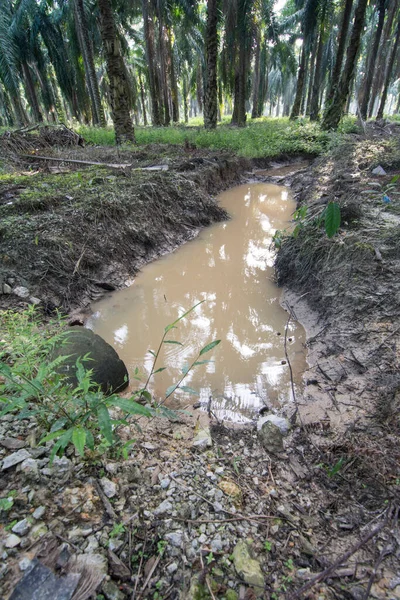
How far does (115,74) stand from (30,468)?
10.3m

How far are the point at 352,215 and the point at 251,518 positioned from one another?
449cm

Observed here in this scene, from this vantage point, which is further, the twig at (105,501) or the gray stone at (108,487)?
the gray stone at (108,487)

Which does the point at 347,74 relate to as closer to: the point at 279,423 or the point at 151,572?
the point at 279,423

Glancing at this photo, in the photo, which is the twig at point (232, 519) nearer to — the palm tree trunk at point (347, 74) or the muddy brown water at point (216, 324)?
the muddy brown water at point (216, 324)

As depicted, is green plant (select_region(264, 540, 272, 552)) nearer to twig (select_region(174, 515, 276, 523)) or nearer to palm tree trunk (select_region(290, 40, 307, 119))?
twig (select_region(174, 515, 276, 523))

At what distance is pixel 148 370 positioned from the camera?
3.68 metres

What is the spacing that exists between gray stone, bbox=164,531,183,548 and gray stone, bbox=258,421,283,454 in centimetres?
102

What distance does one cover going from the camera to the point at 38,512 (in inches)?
58.7

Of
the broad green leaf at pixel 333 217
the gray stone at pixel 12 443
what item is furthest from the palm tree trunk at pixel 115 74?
the gray stone at pixel 12 443

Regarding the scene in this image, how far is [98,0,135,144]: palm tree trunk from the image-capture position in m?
8.41

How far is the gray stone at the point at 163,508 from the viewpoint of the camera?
169 centimetres

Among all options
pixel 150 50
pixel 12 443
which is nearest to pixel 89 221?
pixel 12 443

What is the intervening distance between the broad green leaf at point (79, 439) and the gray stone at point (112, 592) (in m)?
→ 0.53

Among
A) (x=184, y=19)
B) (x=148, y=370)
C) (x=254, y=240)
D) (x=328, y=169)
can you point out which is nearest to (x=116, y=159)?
(x=254, y=240)
